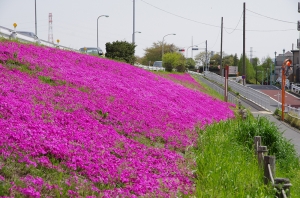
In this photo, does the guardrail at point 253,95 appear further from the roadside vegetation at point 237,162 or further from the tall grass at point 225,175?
the tall grass at point 225,175

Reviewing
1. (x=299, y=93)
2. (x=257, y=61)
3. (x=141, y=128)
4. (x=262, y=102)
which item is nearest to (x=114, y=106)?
(x=141, y=128)

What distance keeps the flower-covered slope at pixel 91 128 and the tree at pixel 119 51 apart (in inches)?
843

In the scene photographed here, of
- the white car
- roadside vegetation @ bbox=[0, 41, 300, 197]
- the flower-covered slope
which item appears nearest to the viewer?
roadside vegetation @ bbox=[0, 41, 300, 197]

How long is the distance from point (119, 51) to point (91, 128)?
2761 centimetres

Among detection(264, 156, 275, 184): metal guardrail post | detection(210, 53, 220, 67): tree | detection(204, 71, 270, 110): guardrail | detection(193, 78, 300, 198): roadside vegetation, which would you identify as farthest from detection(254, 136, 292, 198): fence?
detection(210, 53, 220, 67): tree

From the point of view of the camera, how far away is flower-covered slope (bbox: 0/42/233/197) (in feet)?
20.7

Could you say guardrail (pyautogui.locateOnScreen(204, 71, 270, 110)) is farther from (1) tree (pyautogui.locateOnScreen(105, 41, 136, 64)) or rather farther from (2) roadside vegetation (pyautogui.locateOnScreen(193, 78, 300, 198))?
(2) roadside vegetation (pyautogui.locateOnScreen(193, 78, 300, 198))

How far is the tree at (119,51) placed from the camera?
1390 inches

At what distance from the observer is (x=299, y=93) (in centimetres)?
5888

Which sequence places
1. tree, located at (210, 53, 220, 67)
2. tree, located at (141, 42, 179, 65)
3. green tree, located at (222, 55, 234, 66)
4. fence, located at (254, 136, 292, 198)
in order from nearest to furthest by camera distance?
fence, located at (254, 136, 292, 198) → tree, located at (141, 42, 179, 65) → green tree, located at (222, 55, 234, 66) → tree, located at (210, 53, 220, 67)

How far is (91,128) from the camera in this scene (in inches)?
325

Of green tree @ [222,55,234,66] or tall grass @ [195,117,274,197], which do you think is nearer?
tall grass @ [195,117,274,197]

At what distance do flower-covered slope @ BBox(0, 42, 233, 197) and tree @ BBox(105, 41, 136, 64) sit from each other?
21.4 meters

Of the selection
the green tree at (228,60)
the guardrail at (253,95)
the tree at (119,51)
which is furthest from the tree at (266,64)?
the tree at (119,51)
